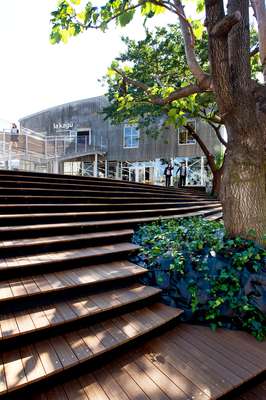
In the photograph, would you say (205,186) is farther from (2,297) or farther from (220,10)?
(2,297)

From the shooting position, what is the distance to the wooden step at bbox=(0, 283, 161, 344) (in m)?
1.95

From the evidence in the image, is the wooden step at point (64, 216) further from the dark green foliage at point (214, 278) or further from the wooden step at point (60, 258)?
the dark green foliage at point (214, 278)

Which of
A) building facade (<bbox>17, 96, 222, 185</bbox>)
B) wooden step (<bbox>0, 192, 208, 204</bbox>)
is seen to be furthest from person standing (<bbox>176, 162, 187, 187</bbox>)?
wooden step (<bbox>0, 192, 208, 204</bbox>)

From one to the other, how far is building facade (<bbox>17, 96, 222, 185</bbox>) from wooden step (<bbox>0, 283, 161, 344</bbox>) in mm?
12493

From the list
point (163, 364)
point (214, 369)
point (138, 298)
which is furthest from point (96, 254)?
point (214, 369)

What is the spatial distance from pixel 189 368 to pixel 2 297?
1.57 metres

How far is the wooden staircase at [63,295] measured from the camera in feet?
6.02

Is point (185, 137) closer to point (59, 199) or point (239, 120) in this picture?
point (59, 199)

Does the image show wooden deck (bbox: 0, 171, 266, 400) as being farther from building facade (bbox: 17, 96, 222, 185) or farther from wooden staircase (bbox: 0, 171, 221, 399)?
building facade (bbox: 17, 96, 222, 185)

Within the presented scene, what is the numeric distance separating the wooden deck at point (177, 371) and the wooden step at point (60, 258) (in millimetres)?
1130

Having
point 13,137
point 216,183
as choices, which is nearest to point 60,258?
point 13,137

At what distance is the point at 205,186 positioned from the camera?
53.2ft

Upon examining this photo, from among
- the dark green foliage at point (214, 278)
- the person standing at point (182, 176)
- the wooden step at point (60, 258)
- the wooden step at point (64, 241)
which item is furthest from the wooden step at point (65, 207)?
the person standing at point (182, 176)

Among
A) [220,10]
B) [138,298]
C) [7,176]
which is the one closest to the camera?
[138,298]
